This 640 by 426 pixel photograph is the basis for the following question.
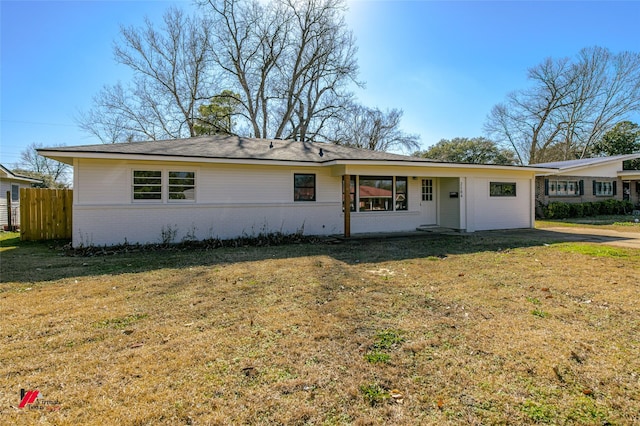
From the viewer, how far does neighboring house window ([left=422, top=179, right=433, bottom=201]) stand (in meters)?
13.7

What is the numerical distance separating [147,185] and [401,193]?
9135mm

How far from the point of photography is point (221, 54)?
25703 millimetres

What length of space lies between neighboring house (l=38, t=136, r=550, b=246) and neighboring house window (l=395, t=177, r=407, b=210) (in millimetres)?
41

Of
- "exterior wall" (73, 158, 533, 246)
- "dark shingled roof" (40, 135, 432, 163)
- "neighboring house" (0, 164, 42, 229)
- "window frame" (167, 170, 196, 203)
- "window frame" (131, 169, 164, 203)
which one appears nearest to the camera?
"dark shingled roof" (40, 135, 432, 163)

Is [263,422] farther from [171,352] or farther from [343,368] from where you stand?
[171,352]

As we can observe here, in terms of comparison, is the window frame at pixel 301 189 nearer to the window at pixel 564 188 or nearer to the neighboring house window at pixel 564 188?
the window at pixel 564 188

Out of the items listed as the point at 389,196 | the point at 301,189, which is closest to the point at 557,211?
the point at 389,196

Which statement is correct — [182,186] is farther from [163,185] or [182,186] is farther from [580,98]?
[580,98]

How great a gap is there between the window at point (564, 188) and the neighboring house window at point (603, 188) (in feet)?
6.52

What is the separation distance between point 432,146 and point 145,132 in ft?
112

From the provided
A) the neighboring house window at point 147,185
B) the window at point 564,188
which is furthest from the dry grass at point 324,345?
the window at point 564,188

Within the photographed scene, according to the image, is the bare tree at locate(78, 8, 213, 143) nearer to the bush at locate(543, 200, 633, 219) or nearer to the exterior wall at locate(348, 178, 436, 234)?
the exterior wall at locate(348, 178, 436, 234)

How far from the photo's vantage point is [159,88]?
26.2 m

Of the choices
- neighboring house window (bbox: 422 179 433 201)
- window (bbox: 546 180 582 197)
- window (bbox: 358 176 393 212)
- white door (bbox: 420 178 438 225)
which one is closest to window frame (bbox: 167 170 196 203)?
window (bbox: 358 176 393 212)
